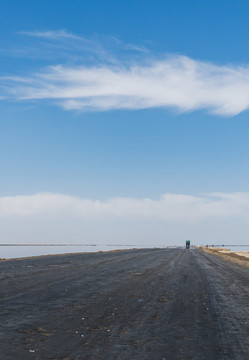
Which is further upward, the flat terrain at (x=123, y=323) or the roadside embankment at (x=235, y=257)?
the roadside embankment at (x=235, y=257)

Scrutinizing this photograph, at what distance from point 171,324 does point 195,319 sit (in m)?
0.92

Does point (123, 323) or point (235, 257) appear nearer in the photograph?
point (123, 323)

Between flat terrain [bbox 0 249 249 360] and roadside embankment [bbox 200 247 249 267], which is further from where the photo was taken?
roadside embankment [bbox 200 247 249 267]

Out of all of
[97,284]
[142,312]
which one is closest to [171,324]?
[142,312]

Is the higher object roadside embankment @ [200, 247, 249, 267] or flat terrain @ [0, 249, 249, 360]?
roadside embankment @ [200, 247, 249, 267]

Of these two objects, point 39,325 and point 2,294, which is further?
point 2,294

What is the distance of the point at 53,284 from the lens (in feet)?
56.4

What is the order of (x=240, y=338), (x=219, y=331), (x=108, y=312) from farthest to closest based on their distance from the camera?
1. (x=108, y=312)
2. (x=219, y=331)
3. (x=240, y=338)

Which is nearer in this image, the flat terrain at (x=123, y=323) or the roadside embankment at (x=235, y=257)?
the flat terrain at (x=123, y=323)

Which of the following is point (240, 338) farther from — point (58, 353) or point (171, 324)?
point (58, 353)

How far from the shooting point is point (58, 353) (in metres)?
6.68

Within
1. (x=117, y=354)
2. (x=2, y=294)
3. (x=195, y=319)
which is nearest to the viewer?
(x=117, y=354)

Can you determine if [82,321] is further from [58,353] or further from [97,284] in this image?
[97,284]

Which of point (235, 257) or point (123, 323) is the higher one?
point (235, 257)
